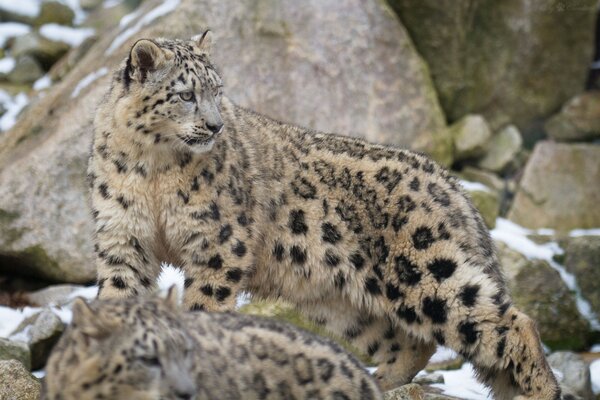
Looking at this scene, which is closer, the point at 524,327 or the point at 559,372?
the point at 524,327

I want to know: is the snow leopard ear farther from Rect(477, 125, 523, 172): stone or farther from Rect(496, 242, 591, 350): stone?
Rect(477, 125, 523, 172): stone

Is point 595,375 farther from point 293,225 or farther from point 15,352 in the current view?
point 15,352

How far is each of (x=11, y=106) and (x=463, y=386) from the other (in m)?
7.83

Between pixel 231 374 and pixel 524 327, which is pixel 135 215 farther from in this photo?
pixel 524 327

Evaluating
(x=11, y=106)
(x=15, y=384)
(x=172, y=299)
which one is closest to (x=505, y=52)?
(x=11, y=106)

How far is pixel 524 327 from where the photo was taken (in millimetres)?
6703

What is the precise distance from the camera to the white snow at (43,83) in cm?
1381

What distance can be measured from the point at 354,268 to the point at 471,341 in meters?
0.90

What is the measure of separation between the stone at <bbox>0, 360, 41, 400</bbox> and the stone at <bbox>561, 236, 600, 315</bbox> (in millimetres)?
5724

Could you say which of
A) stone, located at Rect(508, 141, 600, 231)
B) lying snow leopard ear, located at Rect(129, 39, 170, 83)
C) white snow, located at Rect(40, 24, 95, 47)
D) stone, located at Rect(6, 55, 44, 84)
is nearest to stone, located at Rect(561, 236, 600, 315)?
stone, located at Rect(508, 141, 600, 231)

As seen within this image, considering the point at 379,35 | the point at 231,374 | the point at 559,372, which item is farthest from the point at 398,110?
the point at 231,374

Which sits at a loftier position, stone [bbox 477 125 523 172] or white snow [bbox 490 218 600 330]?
stone [bbox 477 125 523 172]

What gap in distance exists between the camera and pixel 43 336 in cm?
789

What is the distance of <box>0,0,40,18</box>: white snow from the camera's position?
53.4ft
